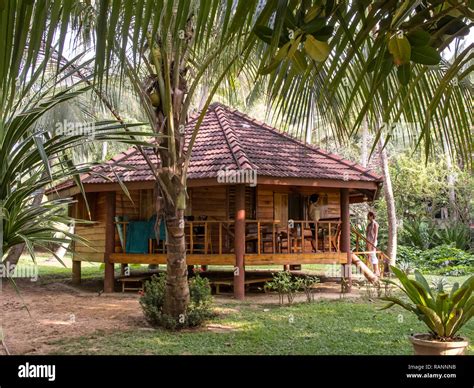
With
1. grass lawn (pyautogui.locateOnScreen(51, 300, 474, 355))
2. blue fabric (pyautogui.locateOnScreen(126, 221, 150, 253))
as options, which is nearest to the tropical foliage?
grass lawn (pyautogui.locateOnScreen(51, 300, 474, 355))

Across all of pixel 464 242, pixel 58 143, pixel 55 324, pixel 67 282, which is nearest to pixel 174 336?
pixel 55 324

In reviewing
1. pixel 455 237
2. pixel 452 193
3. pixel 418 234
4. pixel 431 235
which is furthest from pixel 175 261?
pixel 452 193

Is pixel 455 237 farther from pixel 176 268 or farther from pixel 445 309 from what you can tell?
pixel 445 309

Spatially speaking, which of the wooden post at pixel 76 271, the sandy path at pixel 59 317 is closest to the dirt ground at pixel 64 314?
the sandy path at pixel 59 317

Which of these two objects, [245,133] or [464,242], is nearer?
[245,133]

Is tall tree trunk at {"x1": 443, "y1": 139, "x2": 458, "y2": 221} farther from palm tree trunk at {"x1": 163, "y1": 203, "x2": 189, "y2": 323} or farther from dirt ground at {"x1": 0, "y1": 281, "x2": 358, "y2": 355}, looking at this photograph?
palm tree trunk at {"x1": 163, "y1": 203, "x2": 189, "y2": 323}

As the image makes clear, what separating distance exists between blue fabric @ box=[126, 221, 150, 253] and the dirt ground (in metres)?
1.17

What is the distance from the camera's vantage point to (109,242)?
13609mm

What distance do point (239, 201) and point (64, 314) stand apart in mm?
4548

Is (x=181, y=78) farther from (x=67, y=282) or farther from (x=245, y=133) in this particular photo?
(x=67, y=282)

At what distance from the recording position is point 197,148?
14156mm

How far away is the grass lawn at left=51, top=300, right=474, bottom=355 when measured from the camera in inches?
298

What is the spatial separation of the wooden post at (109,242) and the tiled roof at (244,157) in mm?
678
